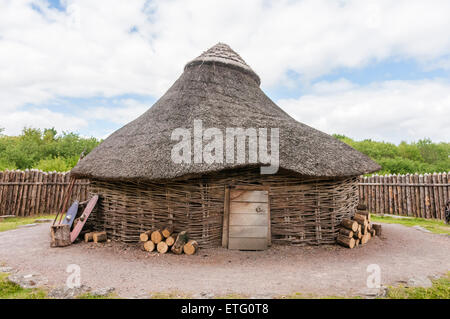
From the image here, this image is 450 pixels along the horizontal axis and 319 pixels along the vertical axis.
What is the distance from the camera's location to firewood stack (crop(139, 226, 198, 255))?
554cm

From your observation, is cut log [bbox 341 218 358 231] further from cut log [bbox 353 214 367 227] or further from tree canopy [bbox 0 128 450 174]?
tree canopy [bbox 0 128 450 174]

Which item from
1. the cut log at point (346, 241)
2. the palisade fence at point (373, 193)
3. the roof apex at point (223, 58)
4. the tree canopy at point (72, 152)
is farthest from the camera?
the tree canopy at point (72, 152)

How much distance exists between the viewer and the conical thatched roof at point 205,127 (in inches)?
226

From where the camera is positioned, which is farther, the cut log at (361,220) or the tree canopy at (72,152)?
the tree canopy at (72,152)

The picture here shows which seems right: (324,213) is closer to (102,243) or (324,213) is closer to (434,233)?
(434,233)

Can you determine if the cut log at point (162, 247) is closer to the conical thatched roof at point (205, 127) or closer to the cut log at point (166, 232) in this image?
the cut log at point (166, 232)

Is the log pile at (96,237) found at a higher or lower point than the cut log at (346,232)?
lower

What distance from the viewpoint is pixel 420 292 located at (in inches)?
140

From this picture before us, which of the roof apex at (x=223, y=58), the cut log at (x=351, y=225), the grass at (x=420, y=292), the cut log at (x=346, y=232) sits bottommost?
the grass at (x=420, y=292)

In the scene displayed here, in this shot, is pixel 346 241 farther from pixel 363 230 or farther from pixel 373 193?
pixel 373 193

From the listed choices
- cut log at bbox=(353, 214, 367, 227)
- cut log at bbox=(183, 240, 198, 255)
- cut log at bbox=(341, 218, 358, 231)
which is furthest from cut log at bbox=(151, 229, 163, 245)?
cut log at bbox=(353, 214, 367, 227)

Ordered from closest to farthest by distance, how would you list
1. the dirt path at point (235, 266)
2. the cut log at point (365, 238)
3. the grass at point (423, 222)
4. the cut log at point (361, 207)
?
the dirt path at point (235, 266)
the cut log at point (365, 238)
the cut log at point (361, 207)
the grass at point (423, 222)

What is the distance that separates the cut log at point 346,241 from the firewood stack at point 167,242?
3490mm

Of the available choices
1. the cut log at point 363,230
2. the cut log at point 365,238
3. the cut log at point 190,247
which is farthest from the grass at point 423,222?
the cut log at point 190,247
